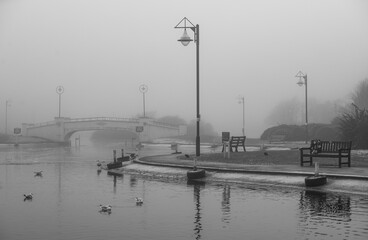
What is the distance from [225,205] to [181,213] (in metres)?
1.69

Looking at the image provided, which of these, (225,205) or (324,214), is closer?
(324,214)

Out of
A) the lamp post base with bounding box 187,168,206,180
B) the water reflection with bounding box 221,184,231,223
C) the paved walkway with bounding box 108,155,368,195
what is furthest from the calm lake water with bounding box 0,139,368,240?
the lamp post base with bounding box 187,168,206,180

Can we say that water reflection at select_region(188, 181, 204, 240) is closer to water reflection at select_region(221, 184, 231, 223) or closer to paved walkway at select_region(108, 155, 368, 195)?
water reflection at select_region(221, 184, 231, 223)

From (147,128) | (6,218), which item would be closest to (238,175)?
(6,218)

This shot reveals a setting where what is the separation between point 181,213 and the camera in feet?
42.8

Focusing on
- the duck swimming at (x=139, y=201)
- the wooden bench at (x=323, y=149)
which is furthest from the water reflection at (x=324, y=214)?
the wooden bench at (x=323, y=149)

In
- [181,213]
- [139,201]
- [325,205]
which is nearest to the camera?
[181,213]

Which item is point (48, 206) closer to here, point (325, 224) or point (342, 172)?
point (325, 224)

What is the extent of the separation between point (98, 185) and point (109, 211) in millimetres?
6876

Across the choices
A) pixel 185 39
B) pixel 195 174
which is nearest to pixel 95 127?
pixel 185 39

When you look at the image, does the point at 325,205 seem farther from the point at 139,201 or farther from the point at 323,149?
the point at 323,149

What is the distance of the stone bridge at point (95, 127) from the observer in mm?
114438

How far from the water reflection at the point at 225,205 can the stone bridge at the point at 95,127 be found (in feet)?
314

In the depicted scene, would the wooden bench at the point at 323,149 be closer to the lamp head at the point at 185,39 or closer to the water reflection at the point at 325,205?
the water reflection at the point at 325,205
